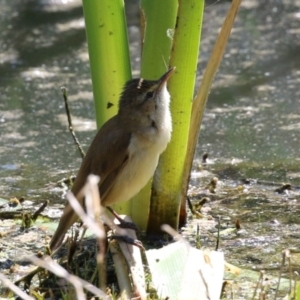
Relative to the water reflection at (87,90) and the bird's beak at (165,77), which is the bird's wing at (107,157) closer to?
the bird's beak at (165,77)

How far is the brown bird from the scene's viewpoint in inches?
170

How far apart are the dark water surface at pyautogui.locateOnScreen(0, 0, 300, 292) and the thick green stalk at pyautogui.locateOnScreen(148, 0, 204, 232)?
0.54 metres

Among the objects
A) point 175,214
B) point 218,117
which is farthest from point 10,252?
point 218,117

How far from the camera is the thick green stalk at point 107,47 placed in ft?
14.4

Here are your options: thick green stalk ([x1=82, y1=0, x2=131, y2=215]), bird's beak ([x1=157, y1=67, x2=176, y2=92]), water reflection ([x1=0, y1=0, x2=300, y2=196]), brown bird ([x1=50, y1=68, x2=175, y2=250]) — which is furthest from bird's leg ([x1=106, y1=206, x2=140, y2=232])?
water reflection ([x1=0, y1=0, x2=300, y2=196])

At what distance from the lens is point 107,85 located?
179 inches

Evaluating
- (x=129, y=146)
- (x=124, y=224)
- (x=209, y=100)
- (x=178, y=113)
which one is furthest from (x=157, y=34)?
(x=209, y=100)

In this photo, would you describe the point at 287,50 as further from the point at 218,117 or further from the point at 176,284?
the point at 176,284

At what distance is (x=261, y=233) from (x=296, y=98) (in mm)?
2507

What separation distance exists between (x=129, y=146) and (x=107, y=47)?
0.52 metres

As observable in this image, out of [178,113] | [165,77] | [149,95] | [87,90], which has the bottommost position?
[87,90]

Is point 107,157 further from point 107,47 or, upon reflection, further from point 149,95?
point 107,47

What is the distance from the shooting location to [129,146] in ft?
14.5

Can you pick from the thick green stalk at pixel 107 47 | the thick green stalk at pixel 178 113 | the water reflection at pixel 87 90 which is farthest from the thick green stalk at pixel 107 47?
the water reflection at pixel 87 90
